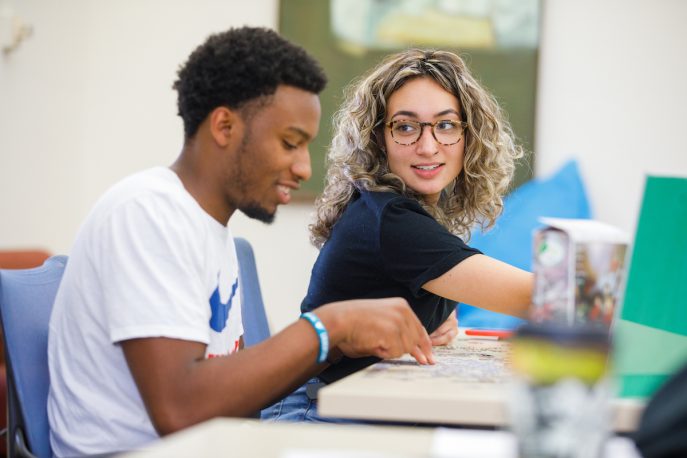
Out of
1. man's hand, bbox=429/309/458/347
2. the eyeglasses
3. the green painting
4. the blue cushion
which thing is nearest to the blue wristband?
man's hand, bbox=429/309/458/347

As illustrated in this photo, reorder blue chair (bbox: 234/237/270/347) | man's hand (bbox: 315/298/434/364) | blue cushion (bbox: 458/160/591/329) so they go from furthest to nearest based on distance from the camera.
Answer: blue cushion (bbox: 458/160/591/329) < blue chair (bbox: 234/237/270/347) < man's hand (bbox: 315/298/434/364)

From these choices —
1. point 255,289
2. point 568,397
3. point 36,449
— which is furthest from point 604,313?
point 255,289

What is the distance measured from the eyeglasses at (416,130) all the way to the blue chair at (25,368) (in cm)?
94

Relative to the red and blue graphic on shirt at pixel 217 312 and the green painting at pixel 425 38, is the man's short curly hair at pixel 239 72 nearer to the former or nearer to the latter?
the red and blue graphic on shirt at pixel 217 312

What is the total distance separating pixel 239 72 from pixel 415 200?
0.60m

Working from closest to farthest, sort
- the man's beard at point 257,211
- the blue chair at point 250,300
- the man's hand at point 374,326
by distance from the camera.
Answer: the man's hand at point 374,326
the man's beard at point 257,211
the blue chair at point 250,300

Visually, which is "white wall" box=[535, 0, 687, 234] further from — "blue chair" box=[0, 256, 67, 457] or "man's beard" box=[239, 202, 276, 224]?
"blue chair" box=[0, 256, 67, 457]

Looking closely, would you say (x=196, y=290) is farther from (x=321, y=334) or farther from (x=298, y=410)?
(x=298, y=410)

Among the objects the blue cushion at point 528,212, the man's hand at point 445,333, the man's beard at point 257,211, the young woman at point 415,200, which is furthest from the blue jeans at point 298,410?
the blue cushion at point 528,212

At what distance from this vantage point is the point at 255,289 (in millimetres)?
2314

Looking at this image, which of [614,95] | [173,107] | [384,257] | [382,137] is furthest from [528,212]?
[384,257]

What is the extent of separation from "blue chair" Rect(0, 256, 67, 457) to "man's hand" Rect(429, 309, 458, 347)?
31.5 inches

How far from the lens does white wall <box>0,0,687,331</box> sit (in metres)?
3.96

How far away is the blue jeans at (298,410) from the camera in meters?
1.79
